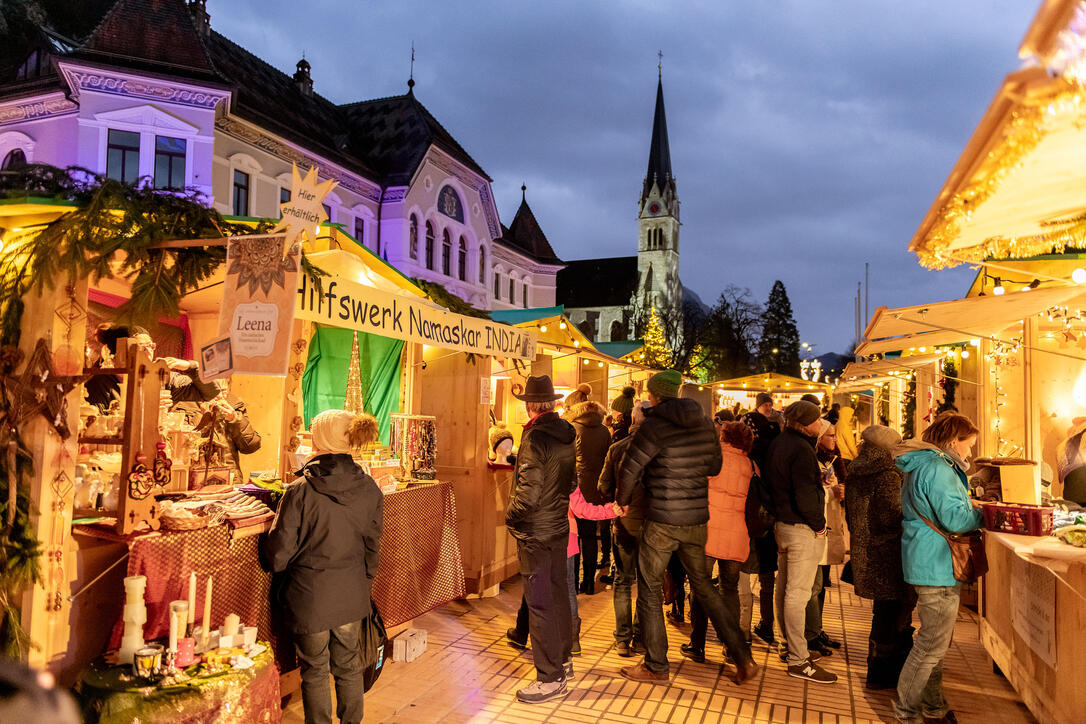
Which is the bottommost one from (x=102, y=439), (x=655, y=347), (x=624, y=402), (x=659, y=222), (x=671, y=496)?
(x=671, y=496)

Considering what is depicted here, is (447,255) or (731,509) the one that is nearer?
(731,509)

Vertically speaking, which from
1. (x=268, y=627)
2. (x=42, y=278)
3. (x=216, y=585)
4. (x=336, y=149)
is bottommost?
(x=268, y=627)

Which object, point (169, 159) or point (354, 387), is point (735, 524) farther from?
point (169, 159)

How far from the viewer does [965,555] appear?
400cm

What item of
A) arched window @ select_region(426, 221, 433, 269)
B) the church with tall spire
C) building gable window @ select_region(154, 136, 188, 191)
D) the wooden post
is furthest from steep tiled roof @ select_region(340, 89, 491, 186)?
the church with tall spire

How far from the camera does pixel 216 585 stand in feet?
11.9

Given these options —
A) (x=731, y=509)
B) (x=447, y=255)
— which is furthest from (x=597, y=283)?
(x=731, y=509)

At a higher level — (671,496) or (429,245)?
(429,245)

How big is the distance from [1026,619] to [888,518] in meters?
0.94

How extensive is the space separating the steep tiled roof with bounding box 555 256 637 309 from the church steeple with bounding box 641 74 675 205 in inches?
259

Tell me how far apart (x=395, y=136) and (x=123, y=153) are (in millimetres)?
12039

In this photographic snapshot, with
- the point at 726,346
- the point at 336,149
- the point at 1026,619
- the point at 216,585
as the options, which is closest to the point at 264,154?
the point at 336,149

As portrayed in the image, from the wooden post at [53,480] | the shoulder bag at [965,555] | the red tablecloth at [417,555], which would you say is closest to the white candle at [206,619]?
the wooden post at [53,480]

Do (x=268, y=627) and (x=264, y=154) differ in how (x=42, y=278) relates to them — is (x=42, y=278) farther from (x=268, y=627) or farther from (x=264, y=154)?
(x=264, y=154)
